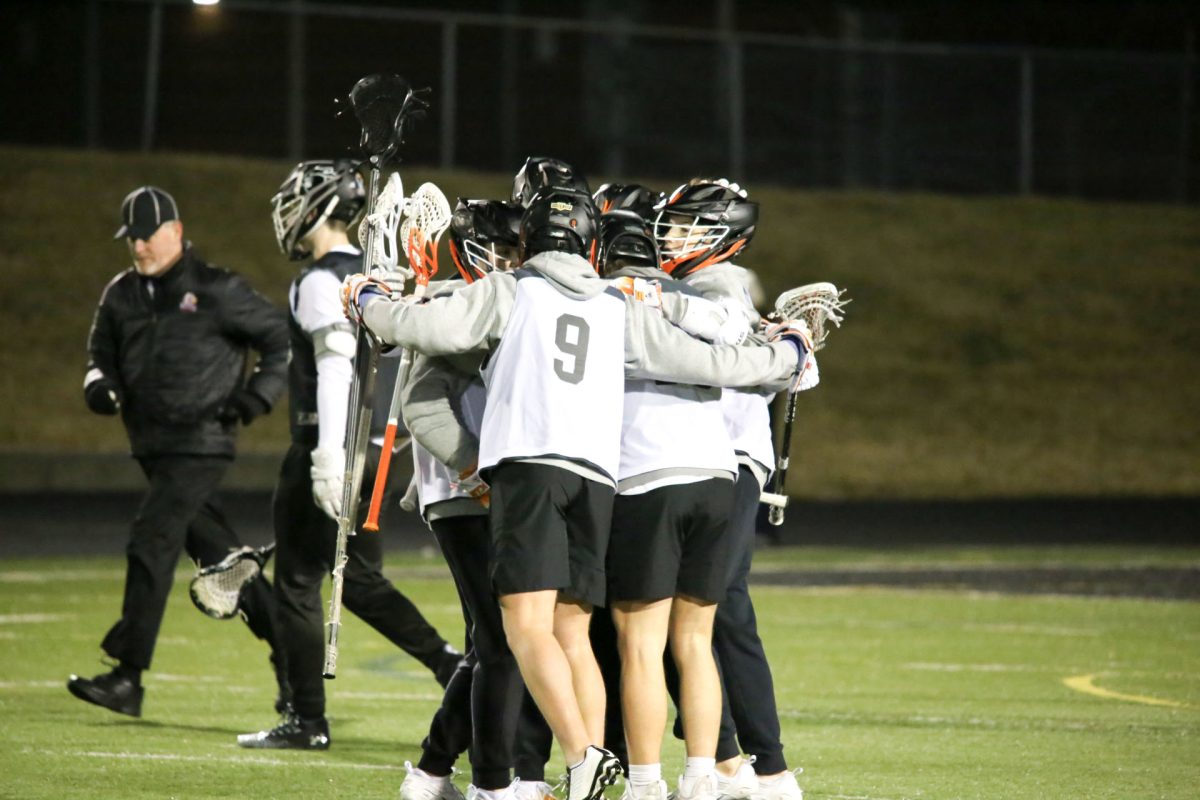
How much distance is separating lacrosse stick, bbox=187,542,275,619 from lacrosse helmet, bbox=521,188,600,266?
315cm

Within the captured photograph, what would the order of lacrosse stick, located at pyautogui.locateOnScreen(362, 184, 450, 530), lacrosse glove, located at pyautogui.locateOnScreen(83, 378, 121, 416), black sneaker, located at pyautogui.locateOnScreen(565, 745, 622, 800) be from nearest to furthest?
black sneaker, located at pyautogui.locateOnScreen(565, 745, 622, 800)
lacrosse stick, located at pyautogui.locateOnScreen(362, 184, 450, 530)
lacrosse glove, located at pyautogui.locateOnScreen(83, 378, 121, 416)

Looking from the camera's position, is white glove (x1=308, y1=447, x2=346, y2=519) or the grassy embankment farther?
the grassy embankment

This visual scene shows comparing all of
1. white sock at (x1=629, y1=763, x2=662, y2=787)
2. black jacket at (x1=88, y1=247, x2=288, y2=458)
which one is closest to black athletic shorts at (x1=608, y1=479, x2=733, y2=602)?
white sock at (x1=629, y1=763, x2=662, y2=787)

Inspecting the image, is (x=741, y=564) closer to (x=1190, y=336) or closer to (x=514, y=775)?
(x=514, y=775)

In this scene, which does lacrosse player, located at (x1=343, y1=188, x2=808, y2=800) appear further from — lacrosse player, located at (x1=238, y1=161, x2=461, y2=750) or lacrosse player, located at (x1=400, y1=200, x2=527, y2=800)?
lacrosse player, located at (x1=238, y1=161, x2=461, y2=750)

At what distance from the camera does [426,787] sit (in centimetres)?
734

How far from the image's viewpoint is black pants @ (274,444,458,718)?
8.74 meters

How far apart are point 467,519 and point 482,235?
3.30 feet

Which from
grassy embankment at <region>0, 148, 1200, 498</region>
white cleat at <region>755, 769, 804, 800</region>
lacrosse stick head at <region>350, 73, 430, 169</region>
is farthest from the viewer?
grassy embankment at <region>0, 148, 1200, 498</region>

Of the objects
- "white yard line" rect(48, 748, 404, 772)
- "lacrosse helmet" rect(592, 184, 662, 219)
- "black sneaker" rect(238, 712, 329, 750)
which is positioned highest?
"lacrosse helmet" rect(592, 184, 662, 219)

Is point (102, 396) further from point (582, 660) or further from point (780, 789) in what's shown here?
point (780, 789)

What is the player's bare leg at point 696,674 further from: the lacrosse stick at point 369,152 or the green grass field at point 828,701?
the lacrosse stick at point 369,152

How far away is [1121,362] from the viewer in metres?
29.8

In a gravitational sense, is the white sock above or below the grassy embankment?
below
